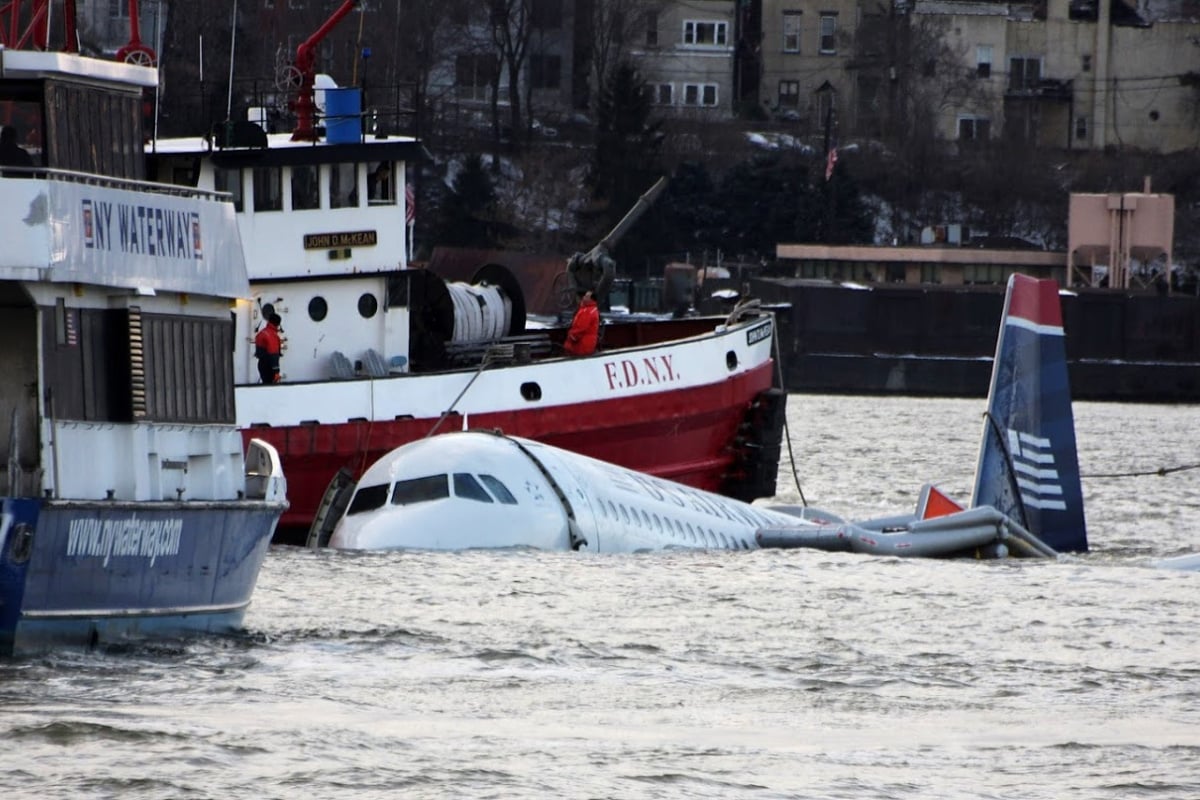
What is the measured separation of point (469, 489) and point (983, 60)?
9404 cm

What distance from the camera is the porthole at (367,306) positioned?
37.5 m

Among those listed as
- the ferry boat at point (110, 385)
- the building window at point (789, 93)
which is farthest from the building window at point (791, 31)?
Answer: the ferry boat at point (110, 385)

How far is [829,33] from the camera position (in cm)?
11962

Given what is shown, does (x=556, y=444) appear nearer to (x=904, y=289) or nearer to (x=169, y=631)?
(x=169, y=631)

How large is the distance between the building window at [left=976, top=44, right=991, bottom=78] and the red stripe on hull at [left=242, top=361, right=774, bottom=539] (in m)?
79.4

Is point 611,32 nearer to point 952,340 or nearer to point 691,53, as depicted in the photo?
point 691,53

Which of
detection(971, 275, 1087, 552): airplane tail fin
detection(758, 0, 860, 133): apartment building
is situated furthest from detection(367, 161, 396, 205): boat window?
detection(758, 0, 860, 133): apartment building

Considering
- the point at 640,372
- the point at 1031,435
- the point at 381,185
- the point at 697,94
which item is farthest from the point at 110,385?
the point at 697,94

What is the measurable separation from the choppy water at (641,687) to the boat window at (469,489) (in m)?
0.88

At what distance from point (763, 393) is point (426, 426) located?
25.8ft

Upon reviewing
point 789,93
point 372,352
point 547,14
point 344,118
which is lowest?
point 372,352

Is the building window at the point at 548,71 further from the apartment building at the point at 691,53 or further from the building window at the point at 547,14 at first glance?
the apartment building at the point at 691,53

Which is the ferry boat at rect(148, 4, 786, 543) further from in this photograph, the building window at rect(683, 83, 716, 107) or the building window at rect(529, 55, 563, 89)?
the building window at rect(683, 83, 716, 107)

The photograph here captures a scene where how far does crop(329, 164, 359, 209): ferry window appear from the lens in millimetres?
37031
